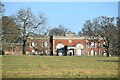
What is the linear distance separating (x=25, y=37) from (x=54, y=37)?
28.0m

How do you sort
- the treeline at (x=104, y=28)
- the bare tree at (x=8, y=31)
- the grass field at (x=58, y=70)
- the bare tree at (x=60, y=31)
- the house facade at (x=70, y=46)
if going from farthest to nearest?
1. the bare tree at (x=60, y=31)
2. the house facade at (x=70, y=46)
3. the treeline at (x=104, y=28)
4. the bare tree at (x=8, y=31)
5. the grass field at (x=58, y=70)

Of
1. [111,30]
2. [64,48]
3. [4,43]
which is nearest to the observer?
[4,43]

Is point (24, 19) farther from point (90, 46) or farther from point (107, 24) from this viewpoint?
point (90, 46)

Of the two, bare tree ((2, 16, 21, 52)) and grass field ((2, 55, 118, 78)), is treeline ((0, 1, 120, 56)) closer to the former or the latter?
bare tree ((2, 16, 21, 52))

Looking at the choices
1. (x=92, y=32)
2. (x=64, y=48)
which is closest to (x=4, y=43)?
(x=92, y=32)

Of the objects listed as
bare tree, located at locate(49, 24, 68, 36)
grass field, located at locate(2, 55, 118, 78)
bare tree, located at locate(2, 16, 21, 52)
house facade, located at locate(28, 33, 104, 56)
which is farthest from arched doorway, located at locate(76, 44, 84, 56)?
grass field, located at locate(2, 55, 118, 78)

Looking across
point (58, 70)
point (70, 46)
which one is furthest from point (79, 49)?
point (58, 70)

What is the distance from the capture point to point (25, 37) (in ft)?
278

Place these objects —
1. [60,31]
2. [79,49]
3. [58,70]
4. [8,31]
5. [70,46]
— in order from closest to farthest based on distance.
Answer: [58,70] < [8,31] < [79,49] < [70,46] < [60,31]

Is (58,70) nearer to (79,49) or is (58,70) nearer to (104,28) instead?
(104,28)

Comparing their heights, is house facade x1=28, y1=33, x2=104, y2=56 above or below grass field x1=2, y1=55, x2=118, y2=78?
above

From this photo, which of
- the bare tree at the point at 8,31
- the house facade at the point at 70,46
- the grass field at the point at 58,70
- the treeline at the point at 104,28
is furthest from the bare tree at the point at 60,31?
the grass field at the point at 58,70

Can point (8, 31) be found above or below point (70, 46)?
above

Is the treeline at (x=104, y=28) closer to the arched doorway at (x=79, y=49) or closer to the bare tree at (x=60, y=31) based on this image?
the arched doorway at (x=79, y=49)
